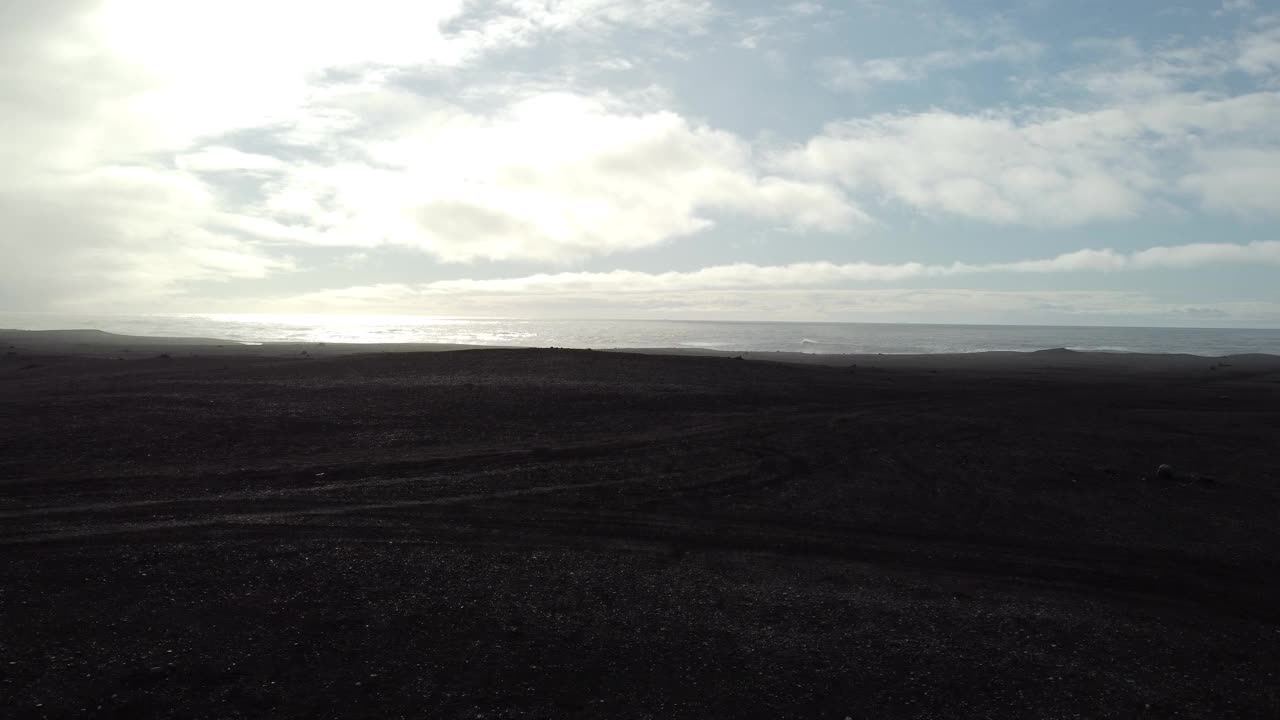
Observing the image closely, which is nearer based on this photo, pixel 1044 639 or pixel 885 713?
pixel 885 713

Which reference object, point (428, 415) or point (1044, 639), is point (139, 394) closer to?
point (428, 415)

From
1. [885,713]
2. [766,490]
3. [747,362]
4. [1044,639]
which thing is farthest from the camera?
[747,362]

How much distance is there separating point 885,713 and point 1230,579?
726cm

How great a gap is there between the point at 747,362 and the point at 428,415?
60.8 ft

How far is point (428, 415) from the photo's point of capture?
22750mm

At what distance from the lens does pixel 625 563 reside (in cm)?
1088

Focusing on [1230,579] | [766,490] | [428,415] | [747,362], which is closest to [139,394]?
[428,415]

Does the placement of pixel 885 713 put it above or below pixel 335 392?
below

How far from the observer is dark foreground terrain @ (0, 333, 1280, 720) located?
24.2 ft

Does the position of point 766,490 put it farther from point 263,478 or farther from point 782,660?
point 263,478

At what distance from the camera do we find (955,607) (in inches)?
376

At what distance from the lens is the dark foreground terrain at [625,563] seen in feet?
24.2

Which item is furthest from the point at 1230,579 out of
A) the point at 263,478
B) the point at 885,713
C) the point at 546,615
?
the point at 263,478

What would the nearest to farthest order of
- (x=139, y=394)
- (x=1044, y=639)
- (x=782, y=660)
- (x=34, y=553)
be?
(x=782, y=660), (x=1044, y=639), (x=34, y=553), (x=139, y=394)
